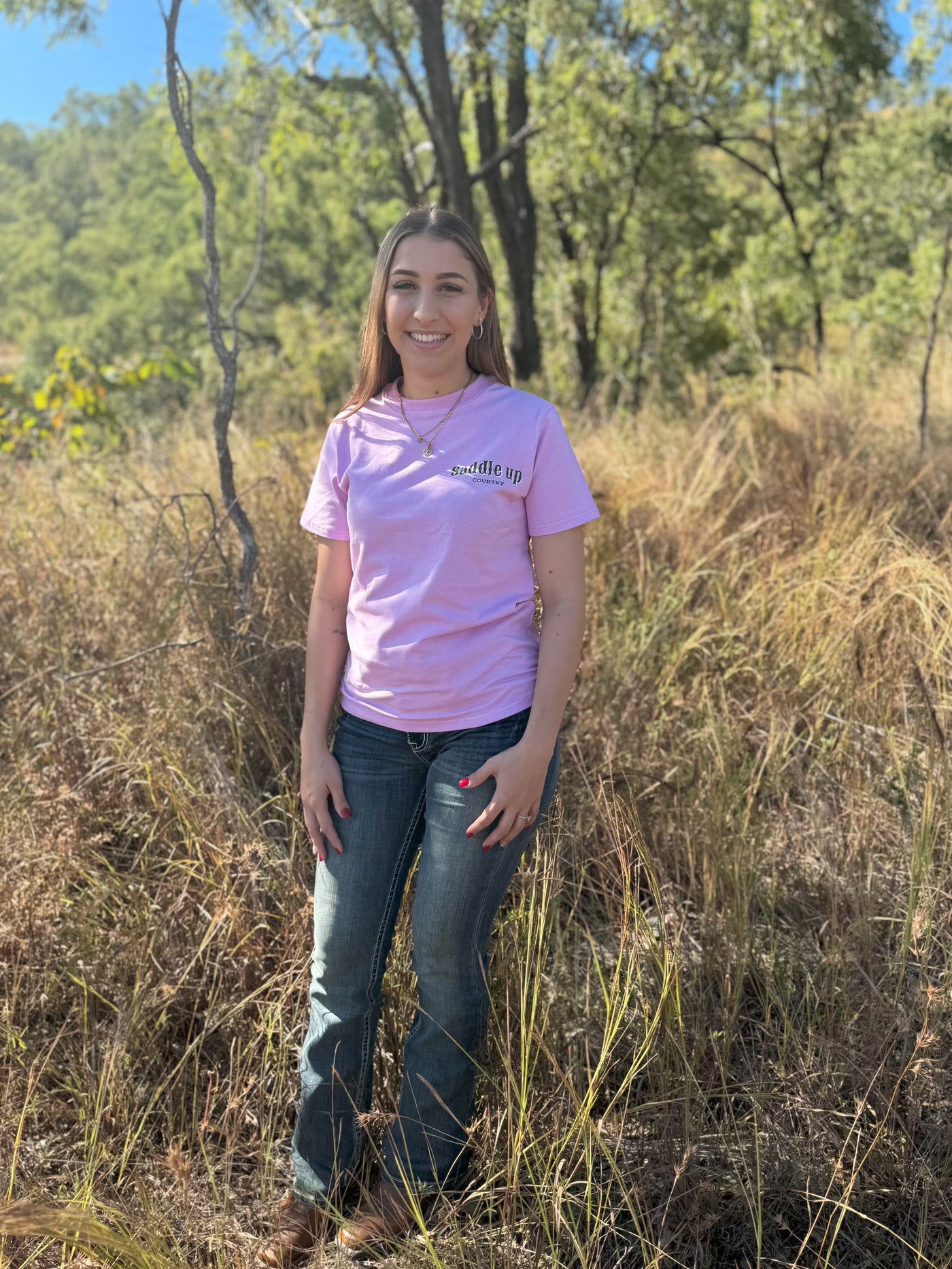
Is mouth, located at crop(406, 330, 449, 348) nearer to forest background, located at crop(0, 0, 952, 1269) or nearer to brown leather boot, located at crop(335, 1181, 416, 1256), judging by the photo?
forest background, located at crop(0, 0, 952, 1269)

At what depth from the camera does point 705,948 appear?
82.4 inches

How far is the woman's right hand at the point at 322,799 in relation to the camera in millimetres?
1824

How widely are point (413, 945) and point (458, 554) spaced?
729mm

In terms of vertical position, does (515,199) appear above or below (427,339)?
above

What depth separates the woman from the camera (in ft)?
5.57

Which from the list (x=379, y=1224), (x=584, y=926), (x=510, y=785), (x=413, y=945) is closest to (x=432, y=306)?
(x=510, y=785)

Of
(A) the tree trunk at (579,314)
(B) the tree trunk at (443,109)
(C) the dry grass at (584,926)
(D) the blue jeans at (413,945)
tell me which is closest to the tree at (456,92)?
(B) the tree trunk at (443,109)

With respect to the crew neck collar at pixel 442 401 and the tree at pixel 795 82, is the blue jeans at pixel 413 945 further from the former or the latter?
the tree at pixel 795 82

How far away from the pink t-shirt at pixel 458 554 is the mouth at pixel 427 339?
5.1 inches

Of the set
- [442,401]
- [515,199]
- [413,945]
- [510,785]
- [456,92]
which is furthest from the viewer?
[515,199]

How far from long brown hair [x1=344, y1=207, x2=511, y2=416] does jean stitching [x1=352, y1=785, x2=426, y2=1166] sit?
2.72 ft

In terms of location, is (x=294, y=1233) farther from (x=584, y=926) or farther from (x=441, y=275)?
(x=441, y=275)

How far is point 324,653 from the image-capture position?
1.96 meters

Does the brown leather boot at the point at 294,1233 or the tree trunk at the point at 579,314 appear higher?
the tree trunk at the point at 579,314
